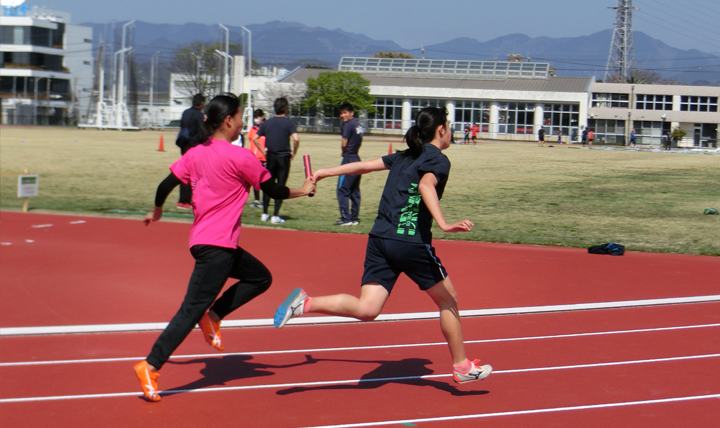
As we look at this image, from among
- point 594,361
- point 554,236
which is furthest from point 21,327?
point 554,236

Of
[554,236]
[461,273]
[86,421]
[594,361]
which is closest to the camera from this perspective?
[86,421]

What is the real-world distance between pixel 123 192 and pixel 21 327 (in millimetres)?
12249

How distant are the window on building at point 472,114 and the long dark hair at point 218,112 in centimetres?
7367

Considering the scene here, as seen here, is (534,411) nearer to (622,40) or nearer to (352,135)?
(352,135)

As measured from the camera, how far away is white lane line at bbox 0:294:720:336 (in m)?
6.34

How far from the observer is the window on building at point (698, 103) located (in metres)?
79.1

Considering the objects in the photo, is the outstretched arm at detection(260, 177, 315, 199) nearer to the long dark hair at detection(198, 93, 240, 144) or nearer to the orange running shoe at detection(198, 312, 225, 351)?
the long dark hair at detection(198, 93, 240, 144)

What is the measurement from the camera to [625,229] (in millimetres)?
13594

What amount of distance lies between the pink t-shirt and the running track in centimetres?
111

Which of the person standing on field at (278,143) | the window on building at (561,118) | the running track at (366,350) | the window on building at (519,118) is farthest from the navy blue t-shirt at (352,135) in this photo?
the window on building at (519,118)

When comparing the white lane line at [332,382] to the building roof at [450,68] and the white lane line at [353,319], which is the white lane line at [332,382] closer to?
the white lane line at [353,319]

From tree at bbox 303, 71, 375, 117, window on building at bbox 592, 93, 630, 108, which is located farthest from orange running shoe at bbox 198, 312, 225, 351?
window on building at bbox 592, 93, 630, 108

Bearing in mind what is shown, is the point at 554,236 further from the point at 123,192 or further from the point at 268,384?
the point at 123,192

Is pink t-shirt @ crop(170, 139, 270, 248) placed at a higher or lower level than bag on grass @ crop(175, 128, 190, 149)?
lower
